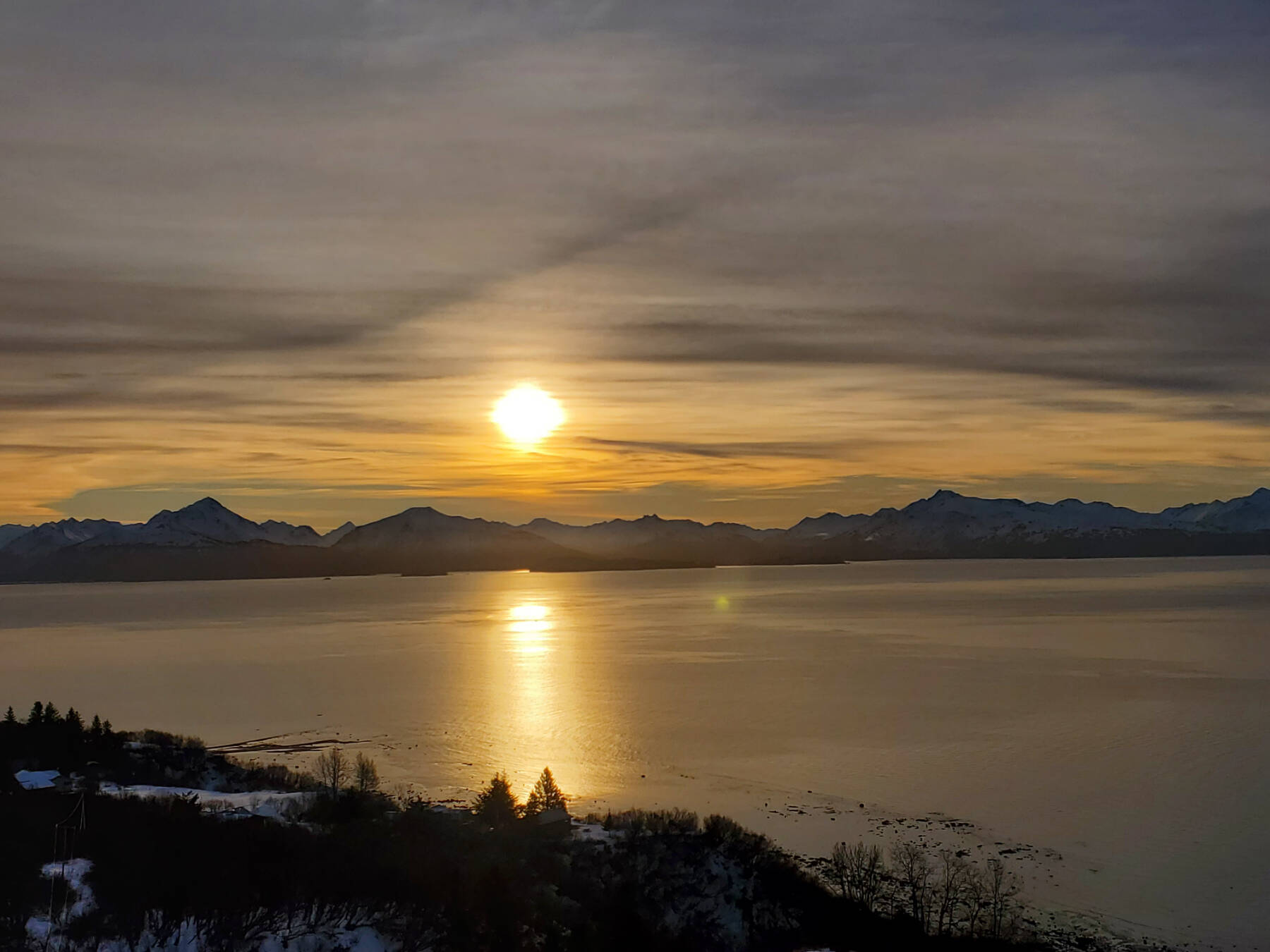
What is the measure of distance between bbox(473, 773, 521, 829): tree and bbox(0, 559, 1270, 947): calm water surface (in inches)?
427

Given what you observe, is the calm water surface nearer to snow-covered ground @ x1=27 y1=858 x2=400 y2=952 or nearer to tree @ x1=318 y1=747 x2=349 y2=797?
tree @ x1=318 y1=747 x2=349 y2=797

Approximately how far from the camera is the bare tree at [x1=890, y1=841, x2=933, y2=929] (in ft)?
119

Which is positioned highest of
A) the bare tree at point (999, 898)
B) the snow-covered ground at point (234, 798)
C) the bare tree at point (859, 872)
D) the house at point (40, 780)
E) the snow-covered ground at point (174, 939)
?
the house at point (40, 780)

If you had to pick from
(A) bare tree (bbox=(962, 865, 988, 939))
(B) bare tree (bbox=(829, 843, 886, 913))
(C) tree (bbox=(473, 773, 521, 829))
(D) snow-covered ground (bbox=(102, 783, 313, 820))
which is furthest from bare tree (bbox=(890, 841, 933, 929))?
(D) snow-covered ground (bbox=(102, 783, 313, 820))

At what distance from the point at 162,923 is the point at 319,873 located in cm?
486

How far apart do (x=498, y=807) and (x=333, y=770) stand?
17067mm

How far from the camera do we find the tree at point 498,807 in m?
41.4

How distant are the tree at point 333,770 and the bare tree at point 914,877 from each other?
25726mm

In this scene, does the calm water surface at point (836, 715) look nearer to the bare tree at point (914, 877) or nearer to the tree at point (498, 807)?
the bare tree at point (914, 877)

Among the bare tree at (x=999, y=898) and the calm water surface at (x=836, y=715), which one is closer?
the bare tree at (x=999, y=898)

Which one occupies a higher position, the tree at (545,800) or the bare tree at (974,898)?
the tree at (545,800)

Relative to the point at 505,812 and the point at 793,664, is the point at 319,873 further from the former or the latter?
the point at 793,664

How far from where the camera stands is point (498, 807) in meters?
42.1

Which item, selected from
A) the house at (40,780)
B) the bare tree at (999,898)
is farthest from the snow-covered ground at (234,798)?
the bare tree at (999,898)
